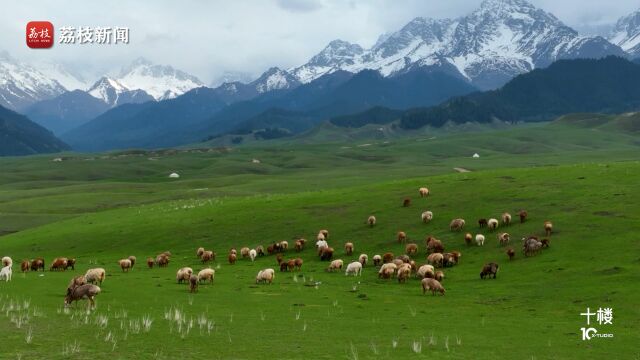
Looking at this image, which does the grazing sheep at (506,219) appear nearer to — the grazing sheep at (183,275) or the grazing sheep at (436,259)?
the grazing sheep at (436,259)

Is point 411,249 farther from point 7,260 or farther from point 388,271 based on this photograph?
point 7,260

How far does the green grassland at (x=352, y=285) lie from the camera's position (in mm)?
24219

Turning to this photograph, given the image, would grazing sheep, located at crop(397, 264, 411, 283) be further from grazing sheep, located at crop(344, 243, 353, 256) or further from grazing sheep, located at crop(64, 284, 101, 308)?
grazing sheep, located at crop(64, 284, 101, 308)

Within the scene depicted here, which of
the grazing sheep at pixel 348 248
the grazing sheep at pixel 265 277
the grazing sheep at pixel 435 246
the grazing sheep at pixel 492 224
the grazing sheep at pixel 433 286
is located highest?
the grazing sheep at pixel 492 224

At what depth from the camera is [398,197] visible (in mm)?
70250

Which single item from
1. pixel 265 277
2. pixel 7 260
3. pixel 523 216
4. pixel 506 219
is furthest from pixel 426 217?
pixel 7 260

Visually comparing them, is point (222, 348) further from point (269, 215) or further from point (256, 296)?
point (269, 215)

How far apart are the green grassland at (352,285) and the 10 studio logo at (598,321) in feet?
1.72

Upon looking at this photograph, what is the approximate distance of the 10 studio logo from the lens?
25828 millimetres

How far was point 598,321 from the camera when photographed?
28391 millimetres

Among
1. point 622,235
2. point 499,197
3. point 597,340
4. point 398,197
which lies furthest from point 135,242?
point 597,340

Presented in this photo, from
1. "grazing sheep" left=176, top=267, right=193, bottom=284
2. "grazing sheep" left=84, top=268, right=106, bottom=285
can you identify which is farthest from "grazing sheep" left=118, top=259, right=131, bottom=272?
"grazing sheep" left=84, top=268, right=106, bottom=285

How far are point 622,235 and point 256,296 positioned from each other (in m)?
26.5

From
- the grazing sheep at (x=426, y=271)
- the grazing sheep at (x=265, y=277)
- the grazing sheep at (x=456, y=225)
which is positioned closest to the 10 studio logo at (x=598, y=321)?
the grazing sheep at (x=426, y=271)
